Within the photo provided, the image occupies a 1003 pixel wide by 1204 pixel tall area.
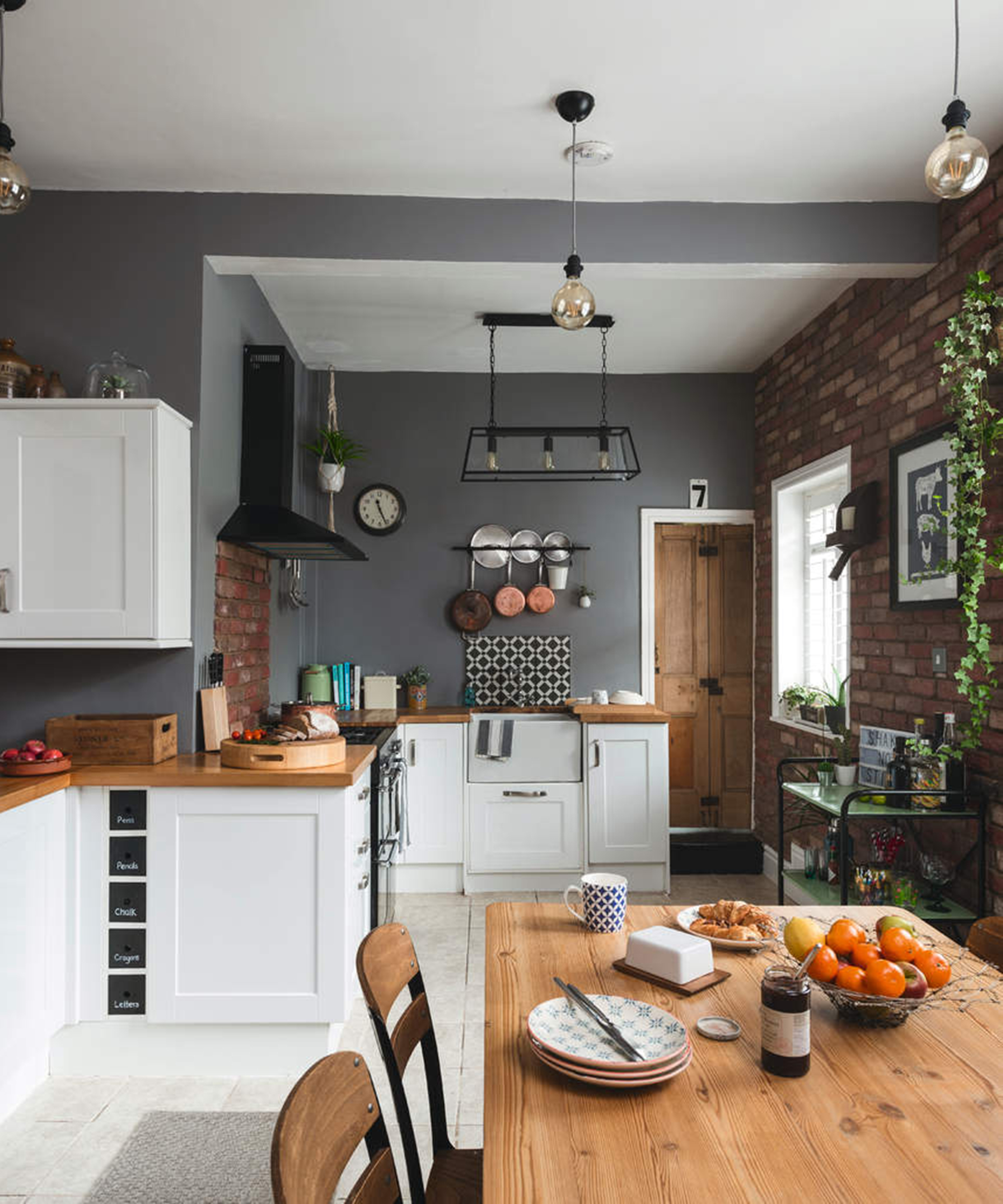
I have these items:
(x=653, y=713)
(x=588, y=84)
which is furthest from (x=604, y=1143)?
(x=653, y=713)

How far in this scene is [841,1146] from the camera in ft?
3.68

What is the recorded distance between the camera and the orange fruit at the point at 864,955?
4.74ft

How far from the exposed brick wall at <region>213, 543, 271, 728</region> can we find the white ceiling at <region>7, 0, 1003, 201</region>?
146cm

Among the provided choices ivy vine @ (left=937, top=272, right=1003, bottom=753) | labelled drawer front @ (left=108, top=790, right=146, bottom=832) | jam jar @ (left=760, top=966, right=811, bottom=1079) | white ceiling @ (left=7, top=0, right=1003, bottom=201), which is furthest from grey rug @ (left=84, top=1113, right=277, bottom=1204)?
white ceiling @ (left=7, top=0, right=1003, bottom=201)

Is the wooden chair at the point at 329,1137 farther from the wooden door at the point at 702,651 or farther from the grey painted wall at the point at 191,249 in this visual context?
the wooden door at the point at 702,651

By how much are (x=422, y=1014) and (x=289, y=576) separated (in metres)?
3.41

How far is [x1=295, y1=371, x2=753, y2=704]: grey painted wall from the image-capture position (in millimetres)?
5594

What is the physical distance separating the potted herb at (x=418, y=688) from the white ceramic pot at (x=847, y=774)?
2301mm

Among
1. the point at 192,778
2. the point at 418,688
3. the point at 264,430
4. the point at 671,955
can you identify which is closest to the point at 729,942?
the point at 671,955

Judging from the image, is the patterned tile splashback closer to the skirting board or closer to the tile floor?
the tile floor

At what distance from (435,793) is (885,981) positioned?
145 inches

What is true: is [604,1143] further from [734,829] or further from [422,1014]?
[734,829]

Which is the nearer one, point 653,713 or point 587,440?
point 653,713

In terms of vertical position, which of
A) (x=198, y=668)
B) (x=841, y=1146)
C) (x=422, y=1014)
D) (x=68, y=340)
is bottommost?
(x=422, y=1014)
